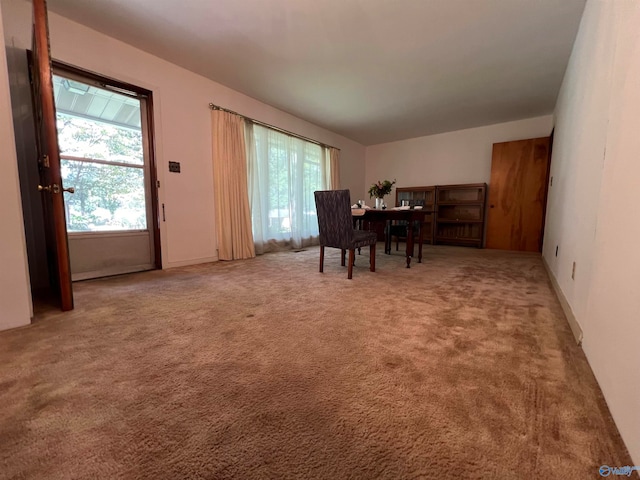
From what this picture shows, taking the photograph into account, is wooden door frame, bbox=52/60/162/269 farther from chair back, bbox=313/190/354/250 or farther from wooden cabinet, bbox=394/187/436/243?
wooden cabinet, bbox=394/187/436/243

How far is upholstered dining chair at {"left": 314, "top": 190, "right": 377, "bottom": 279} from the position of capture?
2.66 m

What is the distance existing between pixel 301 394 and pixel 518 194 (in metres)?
5.37

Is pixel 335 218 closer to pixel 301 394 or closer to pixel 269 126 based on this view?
pixel 301 394

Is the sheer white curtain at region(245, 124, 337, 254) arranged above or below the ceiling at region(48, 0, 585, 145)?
below

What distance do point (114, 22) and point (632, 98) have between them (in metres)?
3.73

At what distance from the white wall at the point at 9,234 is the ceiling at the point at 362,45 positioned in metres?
1.42

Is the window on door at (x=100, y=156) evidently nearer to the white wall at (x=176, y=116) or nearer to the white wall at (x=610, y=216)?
the white wall at (x=176, y=116)

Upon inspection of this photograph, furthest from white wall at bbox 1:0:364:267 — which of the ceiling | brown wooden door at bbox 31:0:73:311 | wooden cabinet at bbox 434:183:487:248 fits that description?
wooden cabinet at bbox 434:183:487:248

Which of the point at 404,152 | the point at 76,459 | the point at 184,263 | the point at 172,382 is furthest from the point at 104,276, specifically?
the point at 404,152

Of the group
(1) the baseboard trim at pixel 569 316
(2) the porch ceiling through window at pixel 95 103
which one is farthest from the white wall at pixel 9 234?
(1) the baseboard trim at pixel 569 316

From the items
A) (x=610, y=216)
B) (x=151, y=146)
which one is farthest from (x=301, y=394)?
(x=151, y=146)

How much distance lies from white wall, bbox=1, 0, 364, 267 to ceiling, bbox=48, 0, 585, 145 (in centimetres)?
13

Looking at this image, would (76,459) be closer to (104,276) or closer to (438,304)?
(438,304)

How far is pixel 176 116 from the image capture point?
10.5 feet
